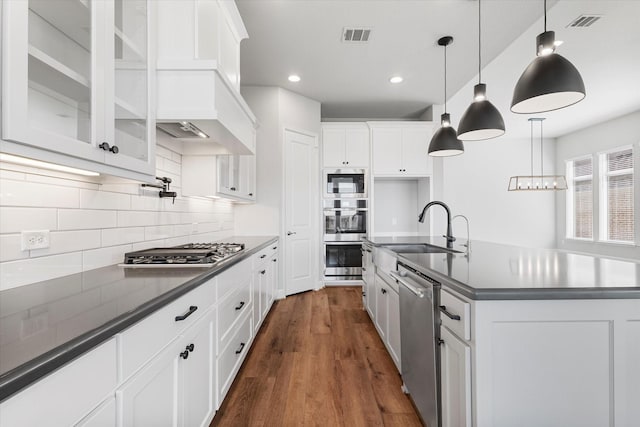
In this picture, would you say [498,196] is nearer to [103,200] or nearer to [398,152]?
[398,152]

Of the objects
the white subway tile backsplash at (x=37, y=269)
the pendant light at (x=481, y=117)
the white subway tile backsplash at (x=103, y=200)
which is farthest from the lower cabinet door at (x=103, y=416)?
the pendant light at (x=481, y=117)

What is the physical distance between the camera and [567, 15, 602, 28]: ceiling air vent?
2.81 metres

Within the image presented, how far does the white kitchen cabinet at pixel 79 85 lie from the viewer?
826mm

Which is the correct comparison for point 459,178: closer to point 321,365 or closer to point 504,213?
point 504,213

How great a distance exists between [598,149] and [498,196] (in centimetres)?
202

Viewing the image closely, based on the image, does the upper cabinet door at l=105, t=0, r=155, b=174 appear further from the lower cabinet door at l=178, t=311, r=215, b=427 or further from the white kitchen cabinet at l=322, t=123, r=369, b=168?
the white kitchen cabinet at l=322, t=123, r=369, b=168

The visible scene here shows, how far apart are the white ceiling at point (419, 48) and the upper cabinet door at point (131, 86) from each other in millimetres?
1438

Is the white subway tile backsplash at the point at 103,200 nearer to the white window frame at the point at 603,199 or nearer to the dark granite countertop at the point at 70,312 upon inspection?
the dark granite countertop at the point at 70,312

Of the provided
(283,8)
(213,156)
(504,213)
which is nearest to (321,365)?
(213,156)

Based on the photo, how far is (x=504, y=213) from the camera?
7.36 meters

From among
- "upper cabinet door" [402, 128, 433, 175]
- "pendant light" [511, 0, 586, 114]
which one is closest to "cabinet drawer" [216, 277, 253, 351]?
"pendant light" [511, 0, 586, 114]

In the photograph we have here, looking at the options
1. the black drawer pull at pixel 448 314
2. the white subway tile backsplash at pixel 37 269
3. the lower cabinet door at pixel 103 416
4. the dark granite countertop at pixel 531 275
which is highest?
the white subway tile backsplash at pixel 37 269

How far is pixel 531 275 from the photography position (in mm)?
1279

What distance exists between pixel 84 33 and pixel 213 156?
1.47 metres
